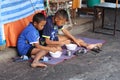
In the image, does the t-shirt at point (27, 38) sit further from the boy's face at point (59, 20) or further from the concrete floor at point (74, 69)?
the boy's face at point (59, 20)

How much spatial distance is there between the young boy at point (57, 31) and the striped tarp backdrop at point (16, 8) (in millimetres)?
520

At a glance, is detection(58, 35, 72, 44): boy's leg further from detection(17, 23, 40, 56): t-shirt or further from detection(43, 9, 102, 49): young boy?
detection(17, 23, 40, 56): t-shirt

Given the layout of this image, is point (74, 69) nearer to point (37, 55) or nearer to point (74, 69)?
point (74, 69)

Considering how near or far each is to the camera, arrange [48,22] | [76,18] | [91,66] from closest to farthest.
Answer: [91,66]
[48,22]
[76,18]

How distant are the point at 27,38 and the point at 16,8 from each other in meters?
0.66

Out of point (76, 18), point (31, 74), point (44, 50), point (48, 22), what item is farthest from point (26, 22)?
point (76, 18)

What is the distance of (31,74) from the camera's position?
4328mm

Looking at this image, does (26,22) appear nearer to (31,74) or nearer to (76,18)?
(31,74)

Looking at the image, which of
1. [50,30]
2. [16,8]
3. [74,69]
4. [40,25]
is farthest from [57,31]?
[74,69]

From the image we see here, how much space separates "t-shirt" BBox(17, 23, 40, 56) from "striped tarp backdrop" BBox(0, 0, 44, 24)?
1.23 feet

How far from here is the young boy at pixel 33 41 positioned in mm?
4793

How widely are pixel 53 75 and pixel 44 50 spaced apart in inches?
25.5

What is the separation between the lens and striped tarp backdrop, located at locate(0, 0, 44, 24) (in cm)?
493

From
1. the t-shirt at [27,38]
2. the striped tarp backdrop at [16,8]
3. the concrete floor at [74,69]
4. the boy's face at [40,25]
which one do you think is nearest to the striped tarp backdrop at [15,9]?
the striped tarp backdrop at [16,8]
